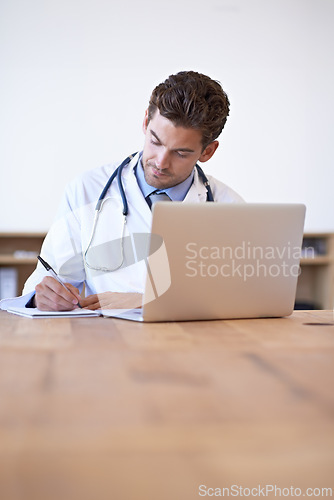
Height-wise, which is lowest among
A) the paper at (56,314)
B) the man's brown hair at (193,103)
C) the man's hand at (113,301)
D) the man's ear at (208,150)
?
the man's hand at (113,301)

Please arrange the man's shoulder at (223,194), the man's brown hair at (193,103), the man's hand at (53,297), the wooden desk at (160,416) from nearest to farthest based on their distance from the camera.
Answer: the wooden desk at (160,416) → the man's hand at (53,297) → the man's brown hair at (193,103) → the man's shoulder at (223,194)

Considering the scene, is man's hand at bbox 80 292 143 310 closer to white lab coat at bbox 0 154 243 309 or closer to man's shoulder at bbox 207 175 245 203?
white lab coat at bbox 0 154 243 309

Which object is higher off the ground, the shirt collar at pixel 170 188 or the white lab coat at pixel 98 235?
the shirt collar at pixel 170 188

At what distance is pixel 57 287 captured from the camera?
56.7 inches

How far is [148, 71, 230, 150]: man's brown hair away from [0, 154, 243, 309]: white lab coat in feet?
0.81

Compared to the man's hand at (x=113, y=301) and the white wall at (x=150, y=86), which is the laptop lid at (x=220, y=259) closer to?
the man's hand at (x=113, y=301)

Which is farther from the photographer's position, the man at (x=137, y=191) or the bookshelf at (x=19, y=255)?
the bookshelf at (x=19, y=255)

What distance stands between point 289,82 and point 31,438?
4536 mm

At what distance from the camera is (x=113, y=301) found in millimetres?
1604

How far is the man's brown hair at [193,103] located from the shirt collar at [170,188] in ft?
0.50

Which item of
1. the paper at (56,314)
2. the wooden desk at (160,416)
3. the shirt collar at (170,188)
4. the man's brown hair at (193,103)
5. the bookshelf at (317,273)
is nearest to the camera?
the wooden desk at (160,416)

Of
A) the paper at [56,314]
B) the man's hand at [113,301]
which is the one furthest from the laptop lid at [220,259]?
the man's hand at [113,301]

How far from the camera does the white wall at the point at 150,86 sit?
13.9ft

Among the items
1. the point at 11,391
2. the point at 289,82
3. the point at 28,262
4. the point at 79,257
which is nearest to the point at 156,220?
the point at 11,391
